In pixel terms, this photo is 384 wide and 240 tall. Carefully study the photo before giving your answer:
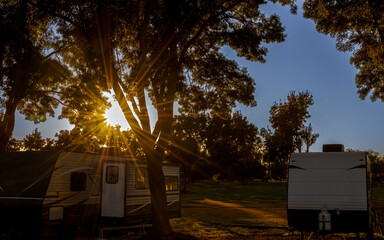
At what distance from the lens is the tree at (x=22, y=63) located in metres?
16.2

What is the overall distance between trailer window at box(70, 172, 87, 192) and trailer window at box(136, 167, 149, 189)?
2.28m

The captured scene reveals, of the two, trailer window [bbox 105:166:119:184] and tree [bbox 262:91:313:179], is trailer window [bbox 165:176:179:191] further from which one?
tree [bbox 262:91:313:179]

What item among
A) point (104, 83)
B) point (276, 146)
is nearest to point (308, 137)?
point (276, 146)

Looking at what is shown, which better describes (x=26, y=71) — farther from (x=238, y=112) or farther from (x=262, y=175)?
(x=262, y=175)

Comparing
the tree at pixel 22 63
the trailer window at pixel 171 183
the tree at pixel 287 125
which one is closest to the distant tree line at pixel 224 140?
the tree at pixel 287 125

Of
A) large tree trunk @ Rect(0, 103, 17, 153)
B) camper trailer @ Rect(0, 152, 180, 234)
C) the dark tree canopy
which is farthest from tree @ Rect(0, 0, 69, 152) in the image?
camper trailer @ Rect(0, 152, 180, 234)

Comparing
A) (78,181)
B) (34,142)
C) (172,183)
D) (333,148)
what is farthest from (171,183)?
(34,142)

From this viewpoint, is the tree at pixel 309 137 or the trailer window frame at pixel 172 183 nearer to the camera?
the trailer window frame at pixel 172 183

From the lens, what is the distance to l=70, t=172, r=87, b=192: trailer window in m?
13.2

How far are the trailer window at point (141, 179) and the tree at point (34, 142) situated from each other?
160 ft

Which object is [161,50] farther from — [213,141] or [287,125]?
[213,141]

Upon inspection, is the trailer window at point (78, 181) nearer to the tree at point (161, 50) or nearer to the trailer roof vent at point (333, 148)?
the tree at point (161, 50)

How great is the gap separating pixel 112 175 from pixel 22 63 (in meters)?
10.3

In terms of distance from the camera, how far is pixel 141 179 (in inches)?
605
